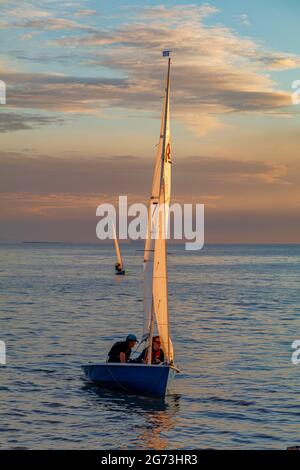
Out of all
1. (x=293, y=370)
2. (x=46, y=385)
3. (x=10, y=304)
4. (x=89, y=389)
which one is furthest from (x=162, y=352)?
(x=10, y=304)

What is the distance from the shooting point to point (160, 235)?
101 feet

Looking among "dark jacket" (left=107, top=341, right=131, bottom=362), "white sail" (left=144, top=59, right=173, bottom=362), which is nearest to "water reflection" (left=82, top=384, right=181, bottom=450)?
"dark jacket" (left=107, top=341, right=131, bottom=362)

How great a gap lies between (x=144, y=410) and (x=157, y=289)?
15.7ft

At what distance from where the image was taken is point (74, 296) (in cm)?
8644

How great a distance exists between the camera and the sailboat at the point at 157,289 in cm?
3033

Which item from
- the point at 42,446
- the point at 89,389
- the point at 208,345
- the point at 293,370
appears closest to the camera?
the point at 42,446

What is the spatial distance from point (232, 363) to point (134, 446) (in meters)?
16.8

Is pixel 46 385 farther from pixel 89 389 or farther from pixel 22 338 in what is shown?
pixel 22 338

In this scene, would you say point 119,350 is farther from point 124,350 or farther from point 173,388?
point 173,388

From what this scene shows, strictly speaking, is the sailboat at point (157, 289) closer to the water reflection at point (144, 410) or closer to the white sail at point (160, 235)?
the white sail at point (160, 235)

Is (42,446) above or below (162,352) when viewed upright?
below

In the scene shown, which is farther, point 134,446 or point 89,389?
point 89,389

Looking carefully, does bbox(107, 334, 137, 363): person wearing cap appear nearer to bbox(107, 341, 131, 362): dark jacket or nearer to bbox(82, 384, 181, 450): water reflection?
bbox(107, 341, 131, 362): dark jacket

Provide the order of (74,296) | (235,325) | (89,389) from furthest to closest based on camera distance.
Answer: (74,296) → (235,325) → (89,389)
